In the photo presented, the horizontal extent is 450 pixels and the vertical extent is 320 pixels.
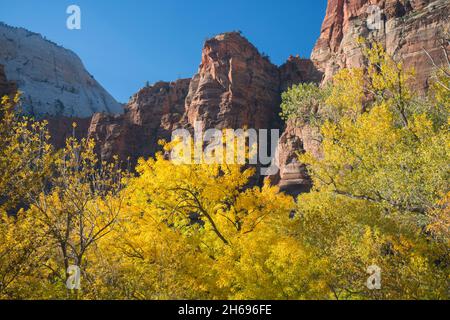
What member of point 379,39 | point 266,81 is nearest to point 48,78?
point 266,81

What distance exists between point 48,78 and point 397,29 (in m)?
Answer: 123

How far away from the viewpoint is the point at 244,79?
2525 inches

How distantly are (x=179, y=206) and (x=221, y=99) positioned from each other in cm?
5244

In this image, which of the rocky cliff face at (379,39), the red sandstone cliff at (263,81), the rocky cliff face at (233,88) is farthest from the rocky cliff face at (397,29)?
the rocky cliff face at (233,88)

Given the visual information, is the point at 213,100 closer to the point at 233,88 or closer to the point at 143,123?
the point at 233,88

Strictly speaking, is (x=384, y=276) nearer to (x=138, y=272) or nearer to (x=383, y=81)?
(x=138, y=272)

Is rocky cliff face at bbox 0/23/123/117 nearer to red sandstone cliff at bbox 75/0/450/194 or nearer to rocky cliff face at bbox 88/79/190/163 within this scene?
rocky cliff face at bbox 88/79/190/163

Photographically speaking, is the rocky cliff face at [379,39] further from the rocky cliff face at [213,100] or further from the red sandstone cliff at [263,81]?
the rocky cliff face at [213,100]

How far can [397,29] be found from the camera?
42.9 m

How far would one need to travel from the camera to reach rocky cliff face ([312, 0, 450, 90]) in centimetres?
3703

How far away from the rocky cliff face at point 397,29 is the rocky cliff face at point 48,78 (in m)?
84.9

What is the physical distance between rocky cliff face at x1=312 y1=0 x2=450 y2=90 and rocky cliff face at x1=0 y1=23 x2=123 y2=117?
84.9m

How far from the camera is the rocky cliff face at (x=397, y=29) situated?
37031 millimetres
